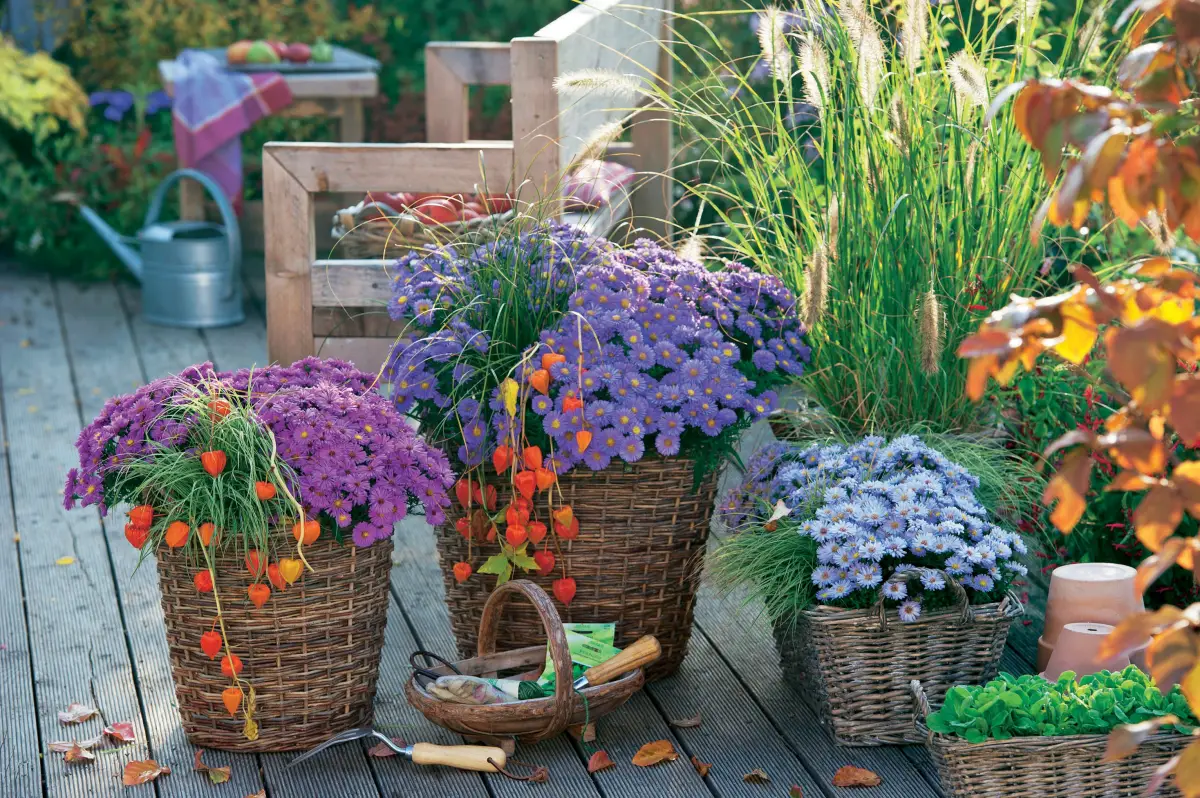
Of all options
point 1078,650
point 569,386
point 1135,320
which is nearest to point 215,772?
point 569,386

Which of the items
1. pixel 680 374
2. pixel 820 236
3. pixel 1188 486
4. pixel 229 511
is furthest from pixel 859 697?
pixel 1188 486

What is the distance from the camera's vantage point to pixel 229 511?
203cm

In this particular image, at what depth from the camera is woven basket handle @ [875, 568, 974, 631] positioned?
2080 mm

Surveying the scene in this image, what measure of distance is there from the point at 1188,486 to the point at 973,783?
0.93 m

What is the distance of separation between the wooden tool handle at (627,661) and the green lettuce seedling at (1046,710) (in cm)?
48

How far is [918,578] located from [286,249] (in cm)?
138

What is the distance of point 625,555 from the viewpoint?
229 centimetres

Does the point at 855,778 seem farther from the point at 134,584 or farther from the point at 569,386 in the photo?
the point at 134,584

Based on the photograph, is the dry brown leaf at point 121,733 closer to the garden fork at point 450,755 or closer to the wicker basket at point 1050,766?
the garden fork at point 450,755

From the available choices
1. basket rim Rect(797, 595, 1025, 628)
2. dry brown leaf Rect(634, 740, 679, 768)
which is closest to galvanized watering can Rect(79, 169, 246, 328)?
dry brown leaf Rect(634, 740, 679, 768)

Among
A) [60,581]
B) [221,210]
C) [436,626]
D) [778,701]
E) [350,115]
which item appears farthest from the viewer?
[350,115]

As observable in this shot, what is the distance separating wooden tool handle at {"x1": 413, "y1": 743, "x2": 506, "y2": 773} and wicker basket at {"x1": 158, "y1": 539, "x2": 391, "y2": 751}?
0.49 feet

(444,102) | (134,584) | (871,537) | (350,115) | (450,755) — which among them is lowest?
(134,584)

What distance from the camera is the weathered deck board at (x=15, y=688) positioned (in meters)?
2.15
